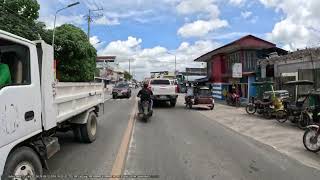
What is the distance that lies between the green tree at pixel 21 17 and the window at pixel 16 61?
733 inches

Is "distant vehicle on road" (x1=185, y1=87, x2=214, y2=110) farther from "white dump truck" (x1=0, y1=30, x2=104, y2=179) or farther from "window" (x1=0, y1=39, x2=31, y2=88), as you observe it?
"window" (x1=0, y1=39, x2=31, y2=88)

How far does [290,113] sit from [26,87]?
1362 centimetres

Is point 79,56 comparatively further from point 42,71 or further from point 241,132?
point 42,71

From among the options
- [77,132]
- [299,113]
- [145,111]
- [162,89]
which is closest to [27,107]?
[77,132]

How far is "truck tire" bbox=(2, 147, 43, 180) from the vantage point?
5552 mm

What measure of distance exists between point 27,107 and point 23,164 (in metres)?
0.83

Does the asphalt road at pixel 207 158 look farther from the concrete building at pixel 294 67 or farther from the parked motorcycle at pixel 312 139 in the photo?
the concrete building at pixel 294 67

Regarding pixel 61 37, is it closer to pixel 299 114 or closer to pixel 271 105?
pixel 271 105

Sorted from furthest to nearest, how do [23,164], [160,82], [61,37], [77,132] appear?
[61,37] < [160,82] < [77,132] < [23,164]

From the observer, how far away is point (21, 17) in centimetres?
2741

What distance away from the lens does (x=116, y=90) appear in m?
47.6

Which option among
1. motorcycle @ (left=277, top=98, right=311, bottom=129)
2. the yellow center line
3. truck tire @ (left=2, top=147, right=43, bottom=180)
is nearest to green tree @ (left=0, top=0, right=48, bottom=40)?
the yellow center line

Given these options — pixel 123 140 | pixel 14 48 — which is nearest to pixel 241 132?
pixel 123 140

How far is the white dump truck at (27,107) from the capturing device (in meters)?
5.59
